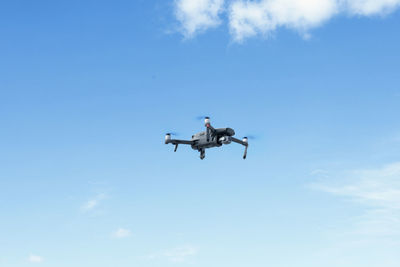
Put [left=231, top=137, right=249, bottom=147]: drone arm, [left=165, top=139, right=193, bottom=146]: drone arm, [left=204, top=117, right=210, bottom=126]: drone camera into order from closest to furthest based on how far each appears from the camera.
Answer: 1. [left=204, top=117, right=210, bottom=126]: drone camera
2. [left=231, top=137, right=249, bottom=147]: drone arm
3. [left=165, top=139, right=193, bottom=146]: drone arm

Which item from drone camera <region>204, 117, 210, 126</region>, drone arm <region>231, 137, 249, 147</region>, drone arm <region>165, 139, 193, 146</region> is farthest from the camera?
drone arm <region>165, 139, 193, 146</region>

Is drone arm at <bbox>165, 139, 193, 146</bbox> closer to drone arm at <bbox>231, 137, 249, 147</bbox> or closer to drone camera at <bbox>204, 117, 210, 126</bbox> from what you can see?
drone camera at <bbox>204, 117, 210, 126</bbox>

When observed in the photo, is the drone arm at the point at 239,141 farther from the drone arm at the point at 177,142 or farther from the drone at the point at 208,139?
the drone arm at the point at 177,142

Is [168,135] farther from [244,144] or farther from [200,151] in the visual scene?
[244,144]

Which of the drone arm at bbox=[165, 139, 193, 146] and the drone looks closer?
the drone

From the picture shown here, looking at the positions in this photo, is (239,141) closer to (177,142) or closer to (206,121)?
(206,121)

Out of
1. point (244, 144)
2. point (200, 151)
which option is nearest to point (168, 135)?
point (200, 151)

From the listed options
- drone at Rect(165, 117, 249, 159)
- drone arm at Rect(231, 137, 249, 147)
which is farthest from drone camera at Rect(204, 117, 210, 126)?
drone arm at Rect(231, 137, 249, 147)

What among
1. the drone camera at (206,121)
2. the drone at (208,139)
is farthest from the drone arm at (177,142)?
the drone camera at (206,121)
